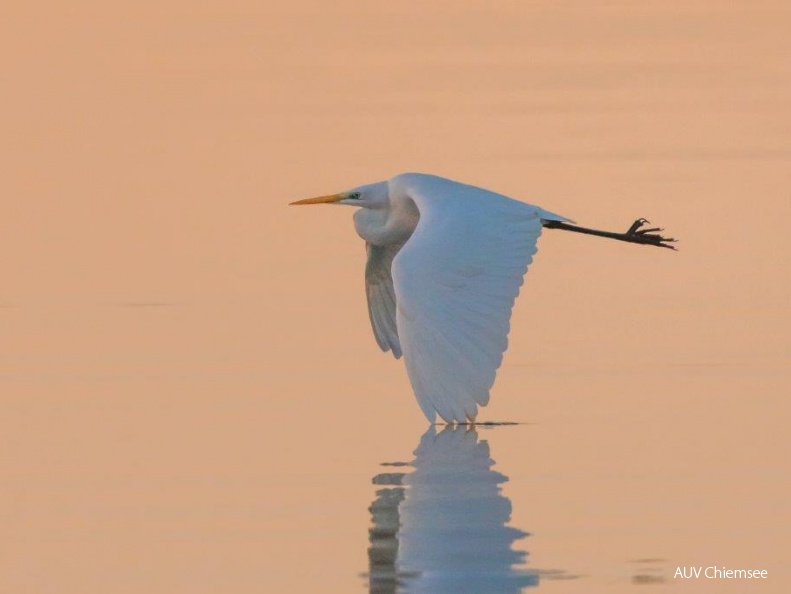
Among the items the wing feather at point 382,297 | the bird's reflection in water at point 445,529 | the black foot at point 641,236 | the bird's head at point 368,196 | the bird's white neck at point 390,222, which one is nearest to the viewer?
the bird's reflection in water at point 445,529

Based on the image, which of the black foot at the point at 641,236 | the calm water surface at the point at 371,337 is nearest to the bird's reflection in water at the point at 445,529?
the calm water surface at the point at 371,337

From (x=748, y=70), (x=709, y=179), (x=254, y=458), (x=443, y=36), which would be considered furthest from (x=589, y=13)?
(x=254, y=458)

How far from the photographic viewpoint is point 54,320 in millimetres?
12211

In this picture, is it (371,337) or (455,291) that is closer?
(455,291)

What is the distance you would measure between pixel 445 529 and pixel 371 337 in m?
4.13

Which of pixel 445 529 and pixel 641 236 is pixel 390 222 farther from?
pixel 445 529

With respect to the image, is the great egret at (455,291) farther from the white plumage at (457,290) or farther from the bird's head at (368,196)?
the bird's head at (368,196)

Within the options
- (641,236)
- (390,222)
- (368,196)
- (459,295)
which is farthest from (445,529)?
(641,236)

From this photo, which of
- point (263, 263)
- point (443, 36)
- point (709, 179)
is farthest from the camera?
point (443, 36)

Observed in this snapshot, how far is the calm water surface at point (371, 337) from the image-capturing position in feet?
24.3

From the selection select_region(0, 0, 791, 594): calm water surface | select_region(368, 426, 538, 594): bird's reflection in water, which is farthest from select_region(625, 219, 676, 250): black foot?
select_region(368, 426, 538, 594): bird's reflection in water

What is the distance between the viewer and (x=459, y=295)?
9078mm

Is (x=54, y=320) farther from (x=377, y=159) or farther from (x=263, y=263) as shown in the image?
(x=377, y=159)

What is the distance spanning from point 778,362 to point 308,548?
12.9ft
